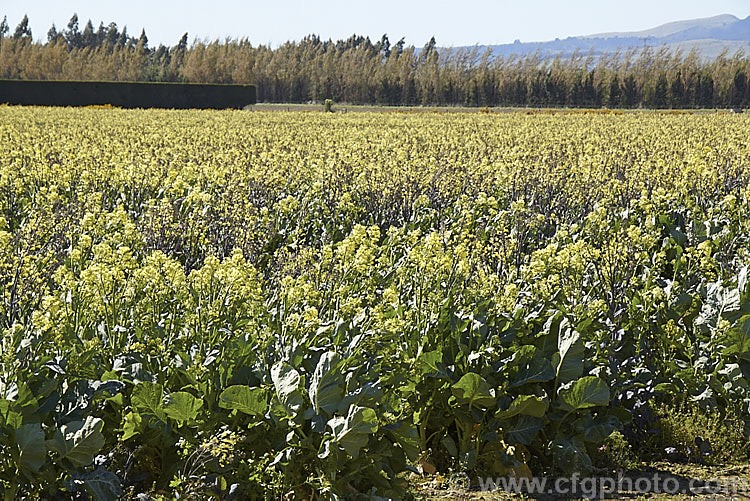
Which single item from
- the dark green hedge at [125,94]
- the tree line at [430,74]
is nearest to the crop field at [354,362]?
the dark green hedge at [125,94]

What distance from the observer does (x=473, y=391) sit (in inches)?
158

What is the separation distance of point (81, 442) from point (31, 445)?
20 cm

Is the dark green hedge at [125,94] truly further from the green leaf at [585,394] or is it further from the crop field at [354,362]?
the green leaf at [585,394]

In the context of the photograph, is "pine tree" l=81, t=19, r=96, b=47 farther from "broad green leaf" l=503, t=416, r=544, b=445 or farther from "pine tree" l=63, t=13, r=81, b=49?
"broad green leaf" l=503, t=416, r=544, b=445

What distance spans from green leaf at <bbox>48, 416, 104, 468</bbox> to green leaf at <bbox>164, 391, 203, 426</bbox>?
1.15 ft

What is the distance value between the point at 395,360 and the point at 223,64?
61.3m

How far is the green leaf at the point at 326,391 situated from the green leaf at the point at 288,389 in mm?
72

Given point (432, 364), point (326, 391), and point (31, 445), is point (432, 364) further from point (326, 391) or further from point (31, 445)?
point (31, 445)

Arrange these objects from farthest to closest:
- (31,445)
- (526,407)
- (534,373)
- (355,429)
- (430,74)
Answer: (430,74) → (534,373) → (526,407) → (355,429) → (31,445)

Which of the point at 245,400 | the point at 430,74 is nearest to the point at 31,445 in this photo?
the point at 245,400

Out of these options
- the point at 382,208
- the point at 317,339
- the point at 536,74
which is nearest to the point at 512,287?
the point at 317,339

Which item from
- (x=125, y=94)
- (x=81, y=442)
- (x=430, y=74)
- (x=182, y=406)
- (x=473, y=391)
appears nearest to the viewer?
(x=81, y=442)

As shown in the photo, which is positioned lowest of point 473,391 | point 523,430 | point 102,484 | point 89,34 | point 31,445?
point 523,430

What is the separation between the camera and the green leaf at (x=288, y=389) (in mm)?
3451
